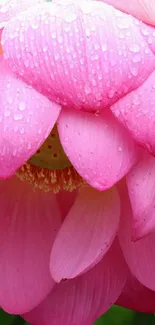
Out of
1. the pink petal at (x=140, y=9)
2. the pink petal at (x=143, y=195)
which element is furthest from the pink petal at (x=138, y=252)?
the pink petal at (x=140, y=9)

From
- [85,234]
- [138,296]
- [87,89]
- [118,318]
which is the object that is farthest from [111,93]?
[118,318]

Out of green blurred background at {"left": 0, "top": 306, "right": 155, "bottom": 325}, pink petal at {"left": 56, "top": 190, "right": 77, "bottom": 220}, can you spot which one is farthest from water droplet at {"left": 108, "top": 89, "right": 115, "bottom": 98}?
green blurred background at {"left": 0, "top": 306, "right": 155, "bottom": 325}

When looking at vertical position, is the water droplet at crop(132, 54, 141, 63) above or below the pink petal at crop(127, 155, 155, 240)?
above

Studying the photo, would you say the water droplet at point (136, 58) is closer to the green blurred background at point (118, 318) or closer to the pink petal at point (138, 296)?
the pink petal at point (138, 296)

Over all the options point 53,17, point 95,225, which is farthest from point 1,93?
point 95,225

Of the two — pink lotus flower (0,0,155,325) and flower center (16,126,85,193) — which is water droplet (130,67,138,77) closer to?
pink lotus flower (0,0,155,325)

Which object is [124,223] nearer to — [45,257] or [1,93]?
[45,257]

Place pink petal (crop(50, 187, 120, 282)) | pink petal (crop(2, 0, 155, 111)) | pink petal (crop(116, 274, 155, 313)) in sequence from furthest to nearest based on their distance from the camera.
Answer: pink petal (crop(116, 274, 155, 313))
pink petal (crop(50, 187, 120, 282))
pink petal (crop(2, 0, 155, 111))
